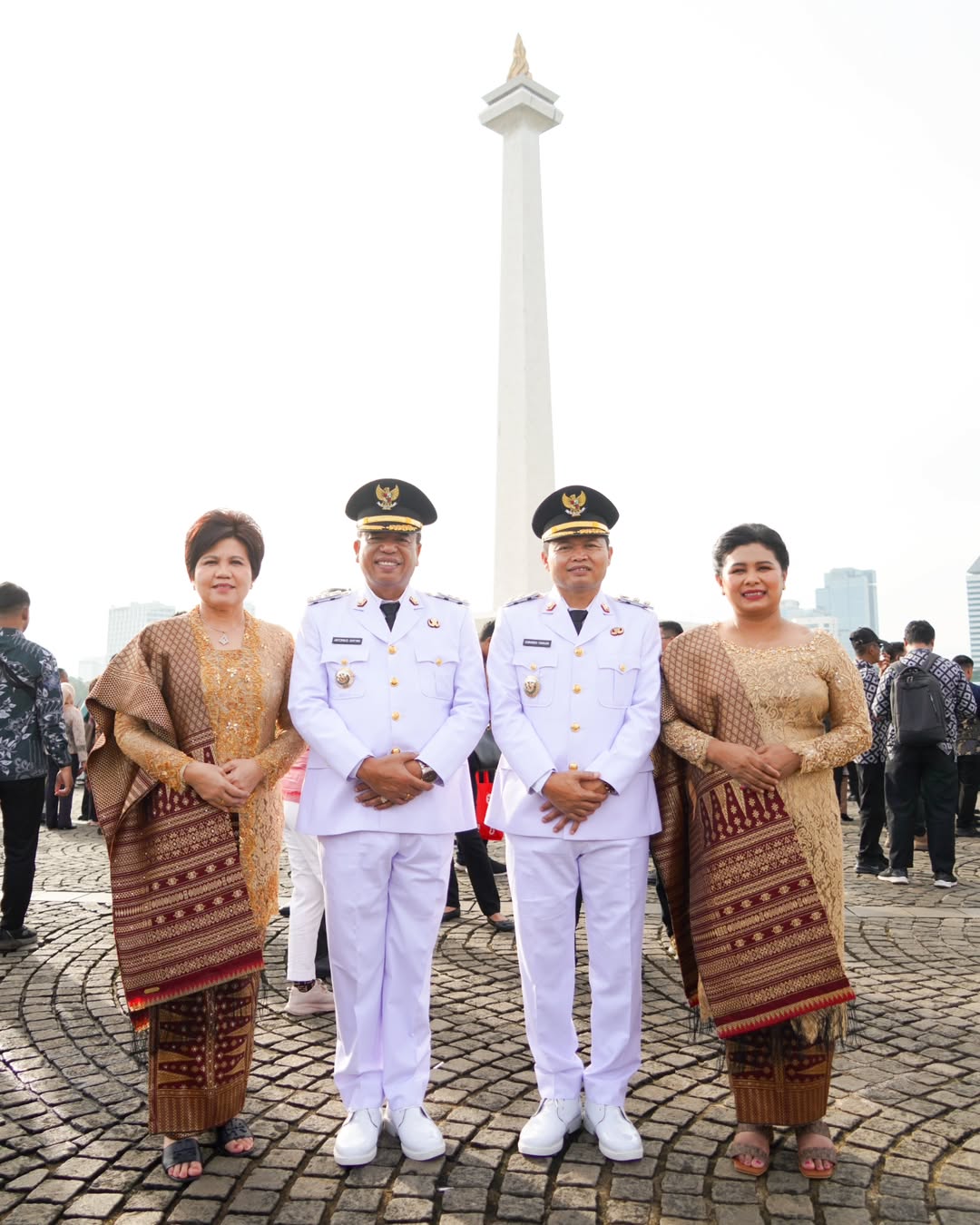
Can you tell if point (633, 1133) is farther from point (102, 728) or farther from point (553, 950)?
point (102, 728)

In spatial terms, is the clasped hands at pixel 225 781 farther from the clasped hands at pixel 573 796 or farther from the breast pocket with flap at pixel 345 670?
the clasped hands at pixel 573 796

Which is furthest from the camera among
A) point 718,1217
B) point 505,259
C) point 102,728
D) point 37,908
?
point 505,259

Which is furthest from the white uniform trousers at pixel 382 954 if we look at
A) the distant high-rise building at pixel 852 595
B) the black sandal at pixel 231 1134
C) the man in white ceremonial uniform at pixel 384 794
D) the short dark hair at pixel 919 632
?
the distant high-rise building at pixel 852 595

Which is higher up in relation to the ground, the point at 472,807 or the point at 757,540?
the point at 757,540

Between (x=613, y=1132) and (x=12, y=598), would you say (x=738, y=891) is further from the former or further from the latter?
(x=12, y=598)

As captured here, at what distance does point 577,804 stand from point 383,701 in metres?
0.81

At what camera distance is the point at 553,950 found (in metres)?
3.38

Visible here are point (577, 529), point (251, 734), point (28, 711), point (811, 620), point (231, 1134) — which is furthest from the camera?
point (811, 620)

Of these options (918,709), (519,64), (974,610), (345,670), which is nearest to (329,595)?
(345,670)

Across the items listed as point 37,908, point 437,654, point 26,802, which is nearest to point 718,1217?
point 437,654

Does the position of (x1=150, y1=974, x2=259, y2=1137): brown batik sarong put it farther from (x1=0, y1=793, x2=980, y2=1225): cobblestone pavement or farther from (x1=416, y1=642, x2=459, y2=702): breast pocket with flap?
(x1=416, y1=642, x2=459, y2=702): breast pocket with flap

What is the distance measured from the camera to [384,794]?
3.36m

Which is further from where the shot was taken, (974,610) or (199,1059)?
(974,610)

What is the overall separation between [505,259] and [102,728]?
1682 cm
